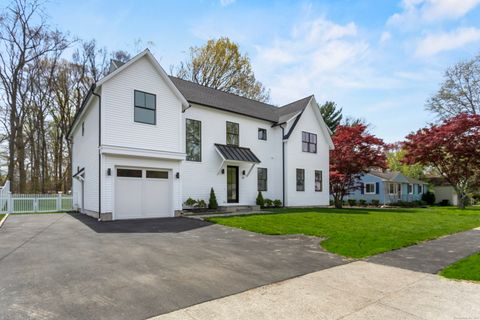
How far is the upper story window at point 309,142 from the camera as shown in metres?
20.7

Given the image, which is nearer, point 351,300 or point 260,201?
point 351,300

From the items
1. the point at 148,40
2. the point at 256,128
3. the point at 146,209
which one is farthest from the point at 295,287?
the point at 148,40

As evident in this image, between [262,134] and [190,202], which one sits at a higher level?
[262,134]

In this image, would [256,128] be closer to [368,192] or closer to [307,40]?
[307,40]

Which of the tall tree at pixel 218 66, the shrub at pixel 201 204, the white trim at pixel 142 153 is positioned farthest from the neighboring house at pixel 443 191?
the white trim at pixel 142 153

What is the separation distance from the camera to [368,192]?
105ft

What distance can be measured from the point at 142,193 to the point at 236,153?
5.94 m

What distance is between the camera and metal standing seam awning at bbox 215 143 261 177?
16125 mm

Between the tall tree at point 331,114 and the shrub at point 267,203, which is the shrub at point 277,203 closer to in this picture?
the shrub at point 267,203

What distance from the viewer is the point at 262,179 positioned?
18812 mm

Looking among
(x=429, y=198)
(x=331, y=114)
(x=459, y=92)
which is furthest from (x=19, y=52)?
(x=429, y=198)

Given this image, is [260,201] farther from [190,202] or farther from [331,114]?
[331,114]

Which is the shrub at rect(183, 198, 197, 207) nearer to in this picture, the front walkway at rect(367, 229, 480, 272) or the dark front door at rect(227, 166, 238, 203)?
the dark front door at rect(227, 166, 238, 203)

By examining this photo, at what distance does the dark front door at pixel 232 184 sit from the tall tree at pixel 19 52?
17599mm
